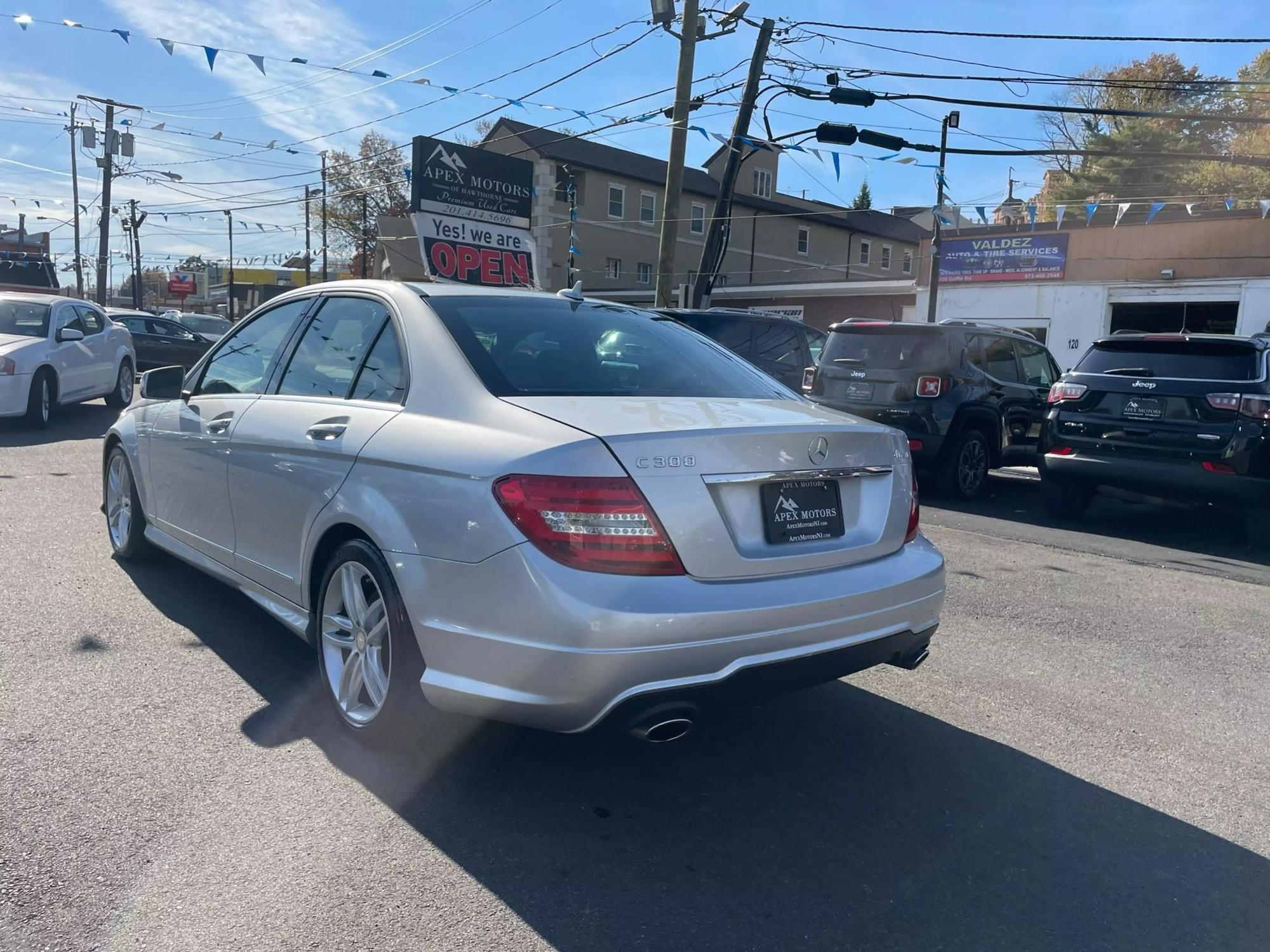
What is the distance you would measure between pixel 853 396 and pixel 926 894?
7408 millimetres

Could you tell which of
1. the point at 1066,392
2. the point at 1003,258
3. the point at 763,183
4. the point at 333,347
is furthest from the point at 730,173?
the point at 763,183

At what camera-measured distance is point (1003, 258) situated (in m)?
24.8

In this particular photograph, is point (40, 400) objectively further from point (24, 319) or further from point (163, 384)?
point (163, 384)

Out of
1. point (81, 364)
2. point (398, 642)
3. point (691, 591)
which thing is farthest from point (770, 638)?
point (81, 364)

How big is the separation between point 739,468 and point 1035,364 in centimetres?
885

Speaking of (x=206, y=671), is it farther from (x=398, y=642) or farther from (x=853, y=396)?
(x=853, y=396)

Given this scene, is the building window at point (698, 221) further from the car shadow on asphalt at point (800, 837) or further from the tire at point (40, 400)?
the car shadow on asphalt at point (800, 837)

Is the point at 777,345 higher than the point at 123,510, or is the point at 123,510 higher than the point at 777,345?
the point at 777,345

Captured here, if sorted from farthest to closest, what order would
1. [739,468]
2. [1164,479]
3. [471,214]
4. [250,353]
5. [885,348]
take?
[471,214] < [885,348] < [1164,479] < [250,353] < [739,468]

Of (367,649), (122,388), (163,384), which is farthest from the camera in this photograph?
(122,388)

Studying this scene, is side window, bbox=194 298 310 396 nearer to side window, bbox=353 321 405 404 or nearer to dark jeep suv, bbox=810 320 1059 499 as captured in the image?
side window, bbox=353 321 405 404

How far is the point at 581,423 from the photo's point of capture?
9.53ft

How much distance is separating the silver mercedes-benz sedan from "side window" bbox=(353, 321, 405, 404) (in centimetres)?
1

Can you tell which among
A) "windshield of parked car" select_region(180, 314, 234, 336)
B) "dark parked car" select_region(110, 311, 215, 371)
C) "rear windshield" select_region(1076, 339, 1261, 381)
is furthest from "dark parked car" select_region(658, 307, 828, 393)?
"windshield of parked car" select_region(180, 314, 234, 336)
